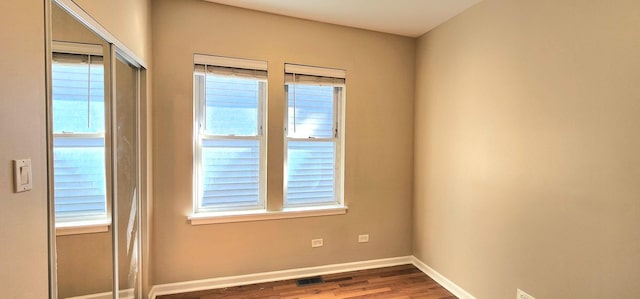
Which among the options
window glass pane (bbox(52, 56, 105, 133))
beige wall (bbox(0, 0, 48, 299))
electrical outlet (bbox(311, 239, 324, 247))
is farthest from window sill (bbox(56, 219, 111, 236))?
electrical outlet (bbox(311, 239, 324, 247))

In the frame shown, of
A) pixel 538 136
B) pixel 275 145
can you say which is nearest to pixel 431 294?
pixel 538 136

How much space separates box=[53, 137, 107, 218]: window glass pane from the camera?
1.08 meters

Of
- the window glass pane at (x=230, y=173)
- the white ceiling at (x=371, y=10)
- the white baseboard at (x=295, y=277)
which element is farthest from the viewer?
the window glass pane at (x=230, y=173)

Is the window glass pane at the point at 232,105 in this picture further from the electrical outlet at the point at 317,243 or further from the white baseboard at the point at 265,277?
the white baseboard at the point at 265,277

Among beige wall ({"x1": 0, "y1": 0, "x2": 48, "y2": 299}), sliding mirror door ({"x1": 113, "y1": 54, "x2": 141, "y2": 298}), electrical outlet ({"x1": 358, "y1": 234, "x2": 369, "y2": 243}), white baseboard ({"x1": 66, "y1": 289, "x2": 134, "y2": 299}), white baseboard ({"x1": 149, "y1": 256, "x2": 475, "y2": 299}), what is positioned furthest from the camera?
electrical outlet ({"x1": 358, "y1": 234, "x2": 369, "y2": 243})

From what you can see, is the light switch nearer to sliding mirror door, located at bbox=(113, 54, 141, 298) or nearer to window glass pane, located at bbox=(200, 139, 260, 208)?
sliding mirror door, located at bbox=(113, 54, 141, 298)

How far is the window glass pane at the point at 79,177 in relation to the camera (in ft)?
3.55

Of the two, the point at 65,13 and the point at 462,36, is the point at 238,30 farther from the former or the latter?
the point at 462,36

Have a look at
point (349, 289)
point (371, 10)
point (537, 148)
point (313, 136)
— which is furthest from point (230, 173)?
point (537, 148)

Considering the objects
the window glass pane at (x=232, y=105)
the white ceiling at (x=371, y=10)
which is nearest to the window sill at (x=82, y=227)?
the window glass pane at (x=232, y=105)

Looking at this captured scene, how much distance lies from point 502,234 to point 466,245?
414 millimetres

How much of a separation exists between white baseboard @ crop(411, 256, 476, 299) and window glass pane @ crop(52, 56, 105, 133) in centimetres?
308

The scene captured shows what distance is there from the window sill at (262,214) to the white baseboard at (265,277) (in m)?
0.57

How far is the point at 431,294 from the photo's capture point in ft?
8.31
